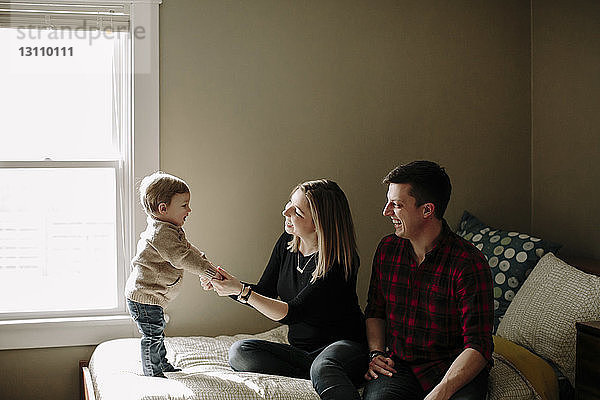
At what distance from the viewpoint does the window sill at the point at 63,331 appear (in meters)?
3.21

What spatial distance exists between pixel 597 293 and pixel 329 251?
103 centimetres

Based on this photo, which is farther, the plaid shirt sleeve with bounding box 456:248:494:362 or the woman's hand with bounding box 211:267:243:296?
the woman's hand with bounding box 211:267:243:296

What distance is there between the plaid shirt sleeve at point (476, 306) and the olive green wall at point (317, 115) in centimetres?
122

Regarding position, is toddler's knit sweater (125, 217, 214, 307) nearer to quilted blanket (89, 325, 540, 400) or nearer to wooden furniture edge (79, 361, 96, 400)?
quilted blanket (89, 325, 540, 400)

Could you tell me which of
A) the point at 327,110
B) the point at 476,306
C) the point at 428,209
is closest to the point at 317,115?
the point at 327,110

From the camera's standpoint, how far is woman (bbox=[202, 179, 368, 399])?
2.71m

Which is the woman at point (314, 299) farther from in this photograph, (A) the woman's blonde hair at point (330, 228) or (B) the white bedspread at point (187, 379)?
(B) the white bedspread at point (187, 379)

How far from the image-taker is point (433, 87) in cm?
372

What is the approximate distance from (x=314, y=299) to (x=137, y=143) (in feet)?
3.75

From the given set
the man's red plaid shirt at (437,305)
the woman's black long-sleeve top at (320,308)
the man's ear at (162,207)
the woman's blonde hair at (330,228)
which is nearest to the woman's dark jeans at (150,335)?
the man's ear at (162,207)

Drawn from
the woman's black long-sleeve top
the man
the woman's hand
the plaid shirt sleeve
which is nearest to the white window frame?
the woman's hand

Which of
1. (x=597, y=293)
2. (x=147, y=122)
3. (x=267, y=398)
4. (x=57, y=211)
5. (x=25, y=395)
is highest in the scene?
(x=147, y=122)

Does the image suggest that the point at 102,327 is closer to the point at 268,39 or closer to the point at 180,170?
the point at 180,170

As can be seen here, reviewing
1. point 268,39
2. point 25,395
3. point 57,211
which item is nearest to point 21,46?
point 57,211
